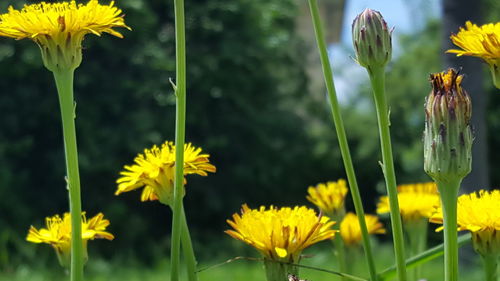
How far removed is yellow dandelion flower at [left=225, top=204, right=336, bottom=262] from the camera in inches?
28.2

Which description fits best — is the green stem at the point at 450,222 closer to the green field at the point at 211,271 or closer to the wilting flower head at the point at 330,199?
the wilting flower head at the point at 330,199

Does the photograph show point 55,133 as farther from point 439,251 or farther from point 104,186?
point 439,251

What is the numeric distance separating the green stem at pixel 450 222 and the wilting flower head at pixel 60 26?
0.32 metres

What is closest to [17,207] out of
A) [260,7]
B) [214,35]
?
[214,35]

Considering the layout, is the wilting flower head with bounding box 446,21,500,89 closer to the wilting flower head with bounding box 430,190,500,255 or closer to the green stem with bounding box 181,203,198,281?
the wilting flower head with bounding box 430,190,500,255

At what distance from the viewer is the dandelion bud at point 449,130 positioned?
707 millimetres

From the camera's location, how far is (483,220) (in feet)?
2.56

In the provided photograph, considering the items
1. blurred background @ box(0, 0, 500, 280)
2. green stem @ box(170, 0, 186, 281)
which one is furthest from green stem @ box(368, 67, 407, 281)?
blurred background @ box(0, 0, 500, 280)

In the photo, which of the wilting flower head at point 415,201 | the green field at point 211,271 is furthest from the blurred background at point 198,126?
the wilting flower head at point 415,201

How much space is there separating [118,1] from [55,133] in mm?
1245

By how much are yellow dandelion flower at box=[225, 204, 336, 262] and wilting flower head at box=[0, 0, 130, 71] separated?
0.21 meters

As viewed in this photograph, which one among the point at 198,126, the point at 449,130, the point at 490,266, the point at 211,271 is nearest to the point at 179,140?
the point at 449,130

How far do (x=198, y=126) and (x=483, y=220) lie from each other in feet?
22.2

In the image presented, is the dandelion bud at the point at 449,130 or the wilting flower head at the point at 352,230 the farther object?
the wilting flower head at the point at 352,230
